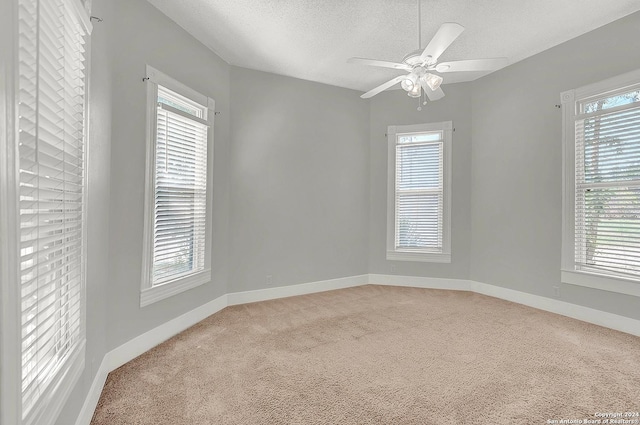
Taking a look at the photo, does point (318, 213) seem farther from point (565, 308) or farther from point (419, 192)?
point (565, 308)

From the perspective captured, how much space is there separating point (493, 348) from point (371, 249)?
2.37m

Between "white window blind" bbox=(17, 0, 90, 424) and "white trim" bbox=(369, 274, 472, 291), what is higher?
"white window blind" bbox=(17, 0, 90, 424)

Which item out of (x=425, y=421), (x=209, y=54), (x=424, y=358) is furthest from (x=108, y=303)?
(x=209, y=54)

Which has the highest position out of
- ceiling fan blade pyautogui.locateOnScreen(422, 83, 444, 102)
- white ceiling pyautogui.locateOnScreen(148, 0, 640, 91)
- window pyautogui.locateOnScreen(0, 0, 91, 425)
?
white ceiling pyautogui.locateOnScreen(148, 0, 640, 91)

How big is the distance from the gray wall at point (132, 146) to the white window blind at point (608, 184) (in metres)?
4.22

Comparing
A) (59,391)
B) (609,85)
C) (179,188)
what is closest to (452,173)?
(609,85)

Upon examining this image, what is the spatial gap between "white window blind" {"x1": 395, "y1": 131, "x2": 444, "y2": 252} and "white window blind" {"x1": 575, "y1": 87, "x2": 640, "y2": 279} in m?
1.61

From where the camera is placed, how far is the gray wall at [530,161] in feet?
10.1

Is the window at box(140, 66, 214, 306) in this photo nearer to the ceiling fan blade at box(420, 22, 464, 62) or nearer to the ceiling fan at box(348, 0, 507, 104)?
the ceiling fan at box(348, 0, 507, 104)

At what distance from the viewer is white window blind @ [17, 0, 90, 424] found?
3.16 ft

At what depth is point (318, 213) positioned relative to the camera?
4363 mm

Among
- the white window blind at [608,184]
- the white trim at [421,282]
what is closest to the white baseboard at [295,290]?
the white trim at [421,282]

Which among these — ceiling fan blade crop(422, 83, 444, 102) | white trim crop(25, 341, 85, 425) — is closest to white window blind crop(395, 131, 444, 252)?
ceiling fan blade crop(422, 83, 444, 102)

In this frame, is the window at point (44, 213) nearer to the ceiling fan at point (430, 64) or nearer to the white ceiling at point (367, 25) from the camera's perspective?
the white ceiling at point (367, 25)
